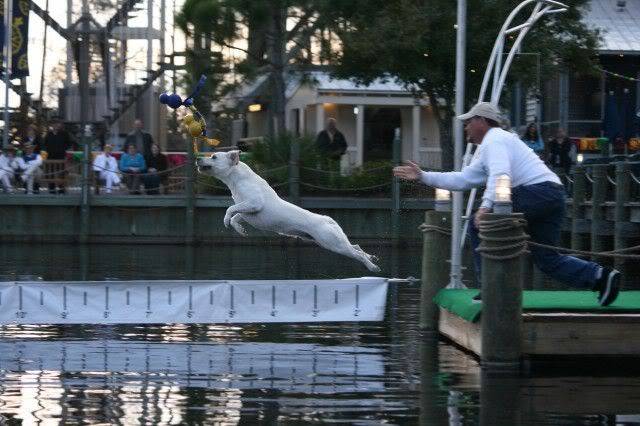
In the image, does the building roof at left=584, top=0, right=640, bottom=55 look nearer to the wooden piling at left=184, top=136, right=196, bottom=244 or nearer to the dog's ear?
the wooden piling at left=184, top=136, right=196, bottom=244

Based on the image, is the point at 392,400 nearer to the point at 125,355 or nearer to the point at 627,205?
the point at 125,355

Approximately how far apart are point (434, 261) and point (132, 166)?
1985 centimetres

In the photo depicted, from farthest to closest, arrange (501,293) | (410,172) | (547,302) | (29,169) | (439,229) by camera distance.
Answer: (29,169) < (439,229) < (547,302) < (410,172) < (501,293)

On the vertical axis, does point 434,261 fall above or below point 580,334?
above

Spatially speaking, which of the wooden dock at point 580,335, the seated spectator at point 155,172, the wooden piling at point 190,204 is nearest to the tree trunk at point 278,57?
the seated spectator at point 155,172

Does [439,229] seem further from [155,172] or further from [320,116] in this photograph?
[320,116]

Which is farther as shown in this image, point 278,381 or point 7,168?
point 7,168

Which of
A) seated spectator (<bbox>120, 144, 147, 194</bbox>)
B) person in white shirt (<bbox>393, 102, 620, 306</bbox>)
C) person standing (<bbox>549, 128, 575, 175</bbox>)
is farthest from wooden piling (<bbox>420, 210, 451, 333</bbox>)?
person standing (<bbox>549, 128, 575, 175</bbox>)

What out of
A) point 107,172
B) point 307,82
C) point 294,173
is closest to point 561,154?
point 294,173

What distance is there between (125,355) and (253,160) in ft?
69.9

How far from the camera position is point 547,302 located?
11859mm

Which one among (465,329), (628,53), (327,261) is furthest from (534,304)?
(628,53)

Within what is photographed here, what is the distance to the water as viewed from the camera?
870cm

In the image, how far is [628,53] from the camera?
130ft
